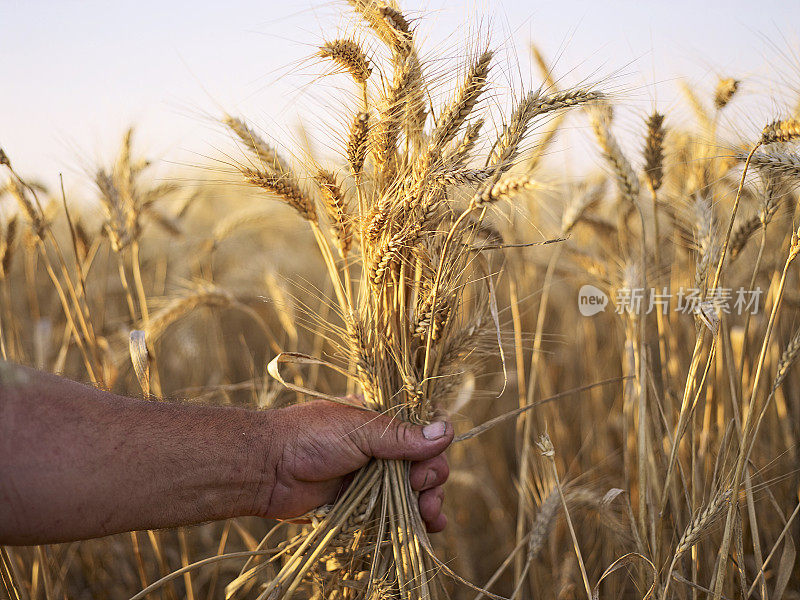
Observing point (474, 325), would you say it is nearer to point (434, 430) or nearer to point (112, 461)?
point (434, 430)

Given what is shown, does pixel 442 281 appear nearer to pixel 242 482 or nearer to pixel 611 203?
pixel 242 482

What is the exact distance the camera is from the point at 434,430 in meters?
1.17

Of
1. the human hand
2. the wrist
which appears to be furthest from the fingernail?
the wrist

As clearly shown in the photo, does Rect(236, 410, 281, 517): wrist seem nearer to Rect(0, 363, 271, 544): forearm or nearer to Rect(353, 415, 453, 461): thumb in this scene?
Rect(0, 363, 271, 544): forearm

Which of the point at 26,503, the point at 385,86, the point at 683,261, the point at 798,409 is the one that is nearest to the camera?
A: the point at 26,503

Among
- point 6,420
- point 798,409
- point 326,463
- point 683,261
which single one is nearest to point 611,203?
point 683,261

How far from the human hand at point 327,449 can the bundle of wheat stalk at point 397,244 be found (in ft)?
0.13

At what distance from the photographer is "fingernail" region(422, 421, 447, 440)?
1.16 meters

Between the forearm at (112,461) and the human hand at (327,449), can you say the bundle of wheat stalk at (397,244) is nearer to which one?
the human hand at (327,449)

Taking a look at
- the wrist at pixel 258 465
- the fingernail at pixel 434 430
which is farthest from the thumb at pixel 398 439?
the wrist at pixel 258 465

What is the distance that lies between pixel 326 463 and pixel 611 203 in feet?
5.36

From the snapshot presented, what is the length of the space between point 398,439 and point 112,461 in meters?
0.52

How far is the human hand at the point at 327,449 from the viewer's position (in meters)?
1.15

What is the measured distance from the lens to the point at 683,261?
7.04 feet
